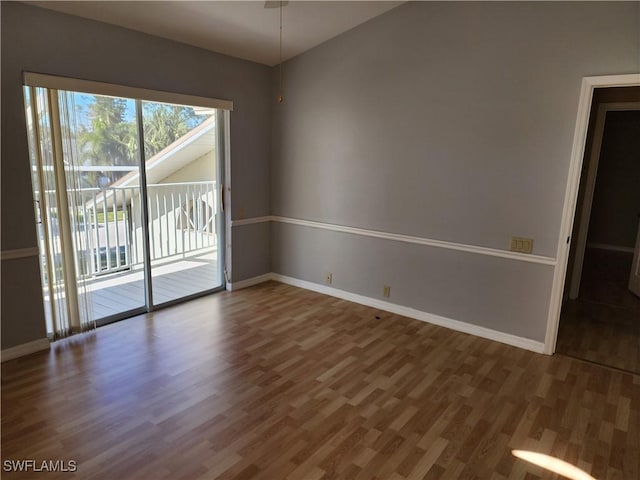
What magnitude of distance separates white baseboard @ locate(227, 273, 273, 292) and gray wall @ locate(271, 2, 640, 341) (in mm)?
770

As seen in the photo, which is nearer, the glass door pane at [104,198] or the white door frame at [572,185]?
the white door frame at [572,185]

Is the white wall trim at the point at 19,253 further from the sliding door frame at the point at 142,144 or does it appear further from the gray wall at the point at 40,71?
the sliding door frame at the point at 142,144

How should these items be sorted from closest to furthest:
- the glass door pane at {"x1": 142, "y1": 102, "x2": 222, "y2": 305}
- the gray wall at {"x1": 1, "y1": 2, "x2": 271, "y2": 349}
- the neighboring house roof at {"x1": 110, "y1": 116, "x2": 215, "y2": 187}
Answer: the gray wall at {"x1": 1, "y1": 2, "x2": 271, "y2": 349}
the glass door pane at {"x1": 142, "y1": 102, "x2": 222, "y2": 305}
the neighboring house roof at {"x1": 110, "y1": 116, "x2": 215, "y2": 187}

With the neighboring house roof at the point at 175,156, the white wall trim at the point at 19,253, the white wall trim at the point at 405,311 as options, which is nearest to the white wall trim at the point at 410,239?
the white wall trim at the point at 405,311

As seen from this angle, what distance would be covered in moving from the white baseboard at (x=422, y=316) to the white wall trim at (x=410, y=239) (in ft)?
2.18

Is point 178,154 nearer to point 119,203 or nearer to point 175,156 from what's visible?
point 175,156

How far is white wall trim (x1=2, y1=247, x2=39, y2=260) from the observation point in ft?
9.62

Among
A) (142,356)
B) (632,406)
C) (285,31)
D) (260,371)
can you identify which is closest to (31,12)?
(285,31)

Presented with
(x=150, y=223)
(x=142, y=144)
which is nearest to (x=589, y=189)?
(x=142, y=144)

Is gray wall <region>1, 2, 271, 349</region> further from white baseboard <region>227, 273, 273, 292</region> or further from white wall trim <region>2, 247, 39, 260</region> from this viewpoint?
white baseboard <region>227, 273, 273, 292</region>

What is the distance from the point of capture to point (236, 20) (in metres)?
3.47

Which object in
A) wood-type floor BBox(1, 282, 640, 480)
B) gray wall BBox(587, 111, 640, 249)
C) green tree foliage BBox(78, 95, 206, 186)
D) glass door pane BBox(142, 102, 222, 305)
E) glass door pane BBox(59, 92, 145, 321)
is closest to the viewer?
wood-type floor BBox(1, 282, 640, 480)

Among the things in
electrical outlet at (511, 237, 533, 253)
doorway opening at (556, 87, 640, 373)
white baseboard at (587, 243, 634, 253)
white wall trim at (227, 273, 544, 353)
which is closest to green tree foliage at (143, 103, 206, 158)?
white wall trim at (227, 273, 544, 353)

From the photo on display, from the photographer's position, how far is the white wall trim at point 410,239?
3344 mm
